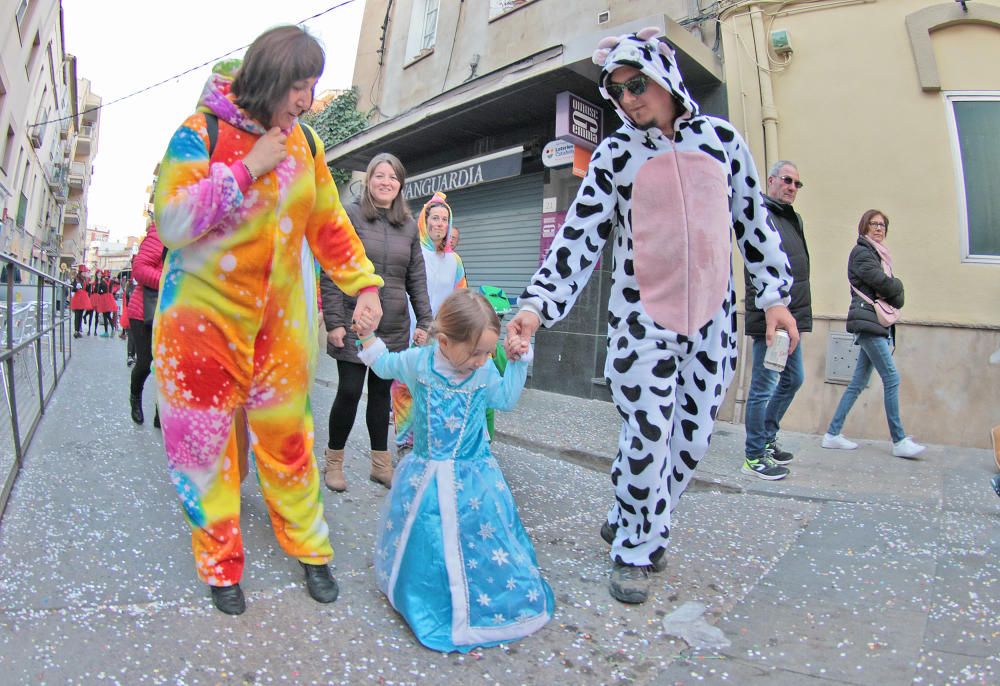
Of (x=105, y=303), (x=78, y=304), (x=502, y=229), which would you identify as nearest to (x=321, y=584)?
(x=502, y=229)

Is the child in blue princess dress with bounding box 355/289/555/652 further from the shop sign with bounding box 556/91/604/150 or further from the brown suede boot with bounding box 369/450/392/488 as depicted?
the shop sign with bounding box 556/91/604/150

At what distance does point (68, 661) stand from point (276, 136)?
1537 mm

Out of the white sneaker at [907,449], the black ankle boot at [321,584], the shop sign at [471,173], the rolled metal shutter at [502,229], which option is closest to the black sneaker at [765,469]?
the white sneaker at [907,449]

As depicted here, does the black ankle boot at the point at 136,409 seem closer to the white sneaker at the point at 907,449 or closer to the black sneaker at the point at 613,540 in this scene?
the black sneaker at the point at 613,540

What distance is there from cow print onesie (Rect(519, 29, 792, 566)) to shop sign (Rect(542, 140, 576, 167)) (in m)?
5.47

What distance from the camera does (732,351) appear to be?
2.53 meters

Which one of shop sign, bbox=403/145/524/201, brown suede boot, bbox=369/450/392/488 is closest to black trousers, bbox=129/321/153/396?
brown suede boot, bbox=369/450/392/488

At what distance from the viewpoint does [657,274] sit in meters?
2.37

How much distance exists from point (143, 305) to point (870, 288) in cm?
513

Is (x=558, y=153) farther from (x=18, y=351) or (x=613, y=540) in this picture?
(x=613, y=540)

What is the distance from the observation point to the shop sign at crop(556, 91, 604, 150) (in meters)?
7.31

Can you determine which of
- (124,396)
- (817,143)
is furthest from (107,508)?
(817,143)

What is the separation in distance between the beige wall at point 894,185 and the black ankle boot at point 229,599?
5164mm

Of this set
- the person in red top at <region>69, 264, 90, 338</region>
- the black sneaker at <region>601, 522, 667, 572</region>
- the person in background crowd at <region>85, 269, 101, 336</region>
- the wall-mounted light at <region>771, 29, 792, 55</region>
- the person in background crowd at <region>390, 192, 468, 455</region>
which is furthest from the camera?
the person in background crowd at <region>85, 269, 101, 336</region>
